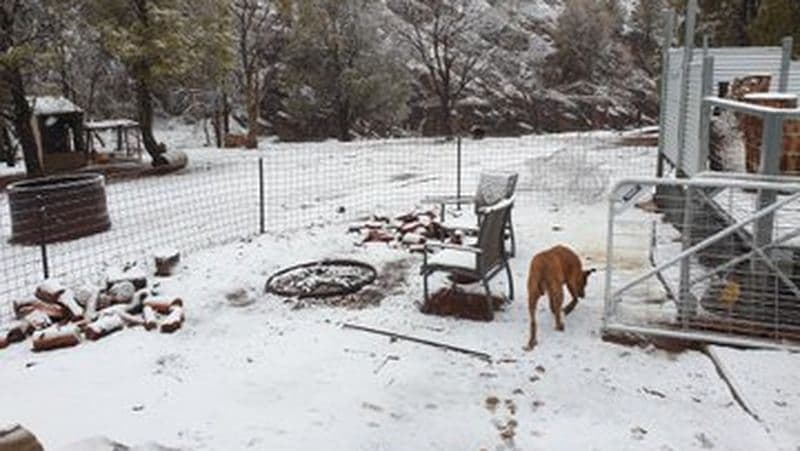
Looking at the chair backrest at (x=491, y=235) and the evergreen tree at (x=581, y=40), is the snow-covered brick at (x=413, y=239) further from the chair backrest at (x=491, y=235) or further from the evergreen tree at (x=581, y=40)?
the evergreen tree at (x=581, y=40)

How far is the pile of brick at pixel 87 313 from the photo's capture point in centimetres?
489

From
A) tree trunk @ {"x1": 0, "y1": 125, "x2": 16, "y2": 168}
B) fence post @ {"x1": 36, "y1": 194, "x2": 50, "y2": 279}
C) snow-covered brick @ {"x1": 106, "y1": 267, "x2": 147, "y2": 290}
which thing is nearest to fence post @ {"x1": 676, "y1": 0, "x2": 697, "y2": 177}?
snow-covered brick @ {"x1": 106, "y1": 267, "x2": 147, "y2": 290}

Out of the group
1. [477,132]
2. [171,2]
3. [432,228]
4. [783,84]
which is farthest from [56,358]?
[477,132]

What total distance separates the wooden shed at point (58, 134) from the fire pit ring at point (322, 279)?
35.2 ft

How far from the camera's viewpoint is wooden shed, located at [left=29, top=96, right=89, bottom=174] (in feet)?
48.6

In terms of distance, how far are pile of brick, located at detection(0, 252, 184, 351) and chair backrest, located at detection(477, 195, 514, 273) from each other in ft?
7.69

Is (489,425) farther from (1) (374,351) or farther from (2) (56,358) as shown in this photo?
(2) (56,358)

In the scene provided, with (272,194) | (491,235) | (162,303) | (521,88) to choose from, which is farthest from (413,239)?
(521,88)

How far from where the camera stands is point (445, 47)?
2211 cm

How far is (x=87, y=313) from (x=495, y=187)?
144 inches

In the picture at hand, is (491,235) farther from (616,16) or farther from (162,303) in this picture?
(616,16)

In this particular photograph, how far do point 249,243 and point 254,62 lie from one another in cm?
1517

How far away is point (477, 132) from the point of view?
18.8m

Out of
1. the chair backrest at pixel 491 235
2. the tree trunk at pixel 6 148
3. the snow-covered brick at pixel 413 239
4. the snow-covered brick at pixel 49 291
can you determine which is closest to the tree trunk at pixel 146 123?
the tree trunk at pixel 6 148
